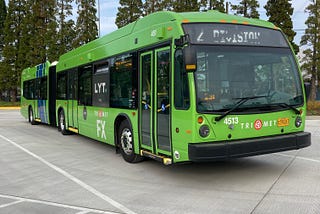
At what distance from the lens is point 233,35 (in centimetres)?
609

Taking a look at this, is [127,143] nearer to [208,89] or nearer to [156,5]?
[208,89]

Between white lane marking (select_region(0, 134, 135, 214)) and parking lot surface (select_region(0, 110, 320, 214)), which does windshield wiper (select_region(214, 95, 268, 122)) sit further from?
white lane marking (select_region(0, 134, 135, 214))

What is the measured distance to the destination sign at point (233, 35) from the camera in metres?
5.87

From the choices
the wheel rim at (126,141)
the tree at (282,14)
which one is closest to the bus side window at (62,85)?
the wheel rim at (126,141)

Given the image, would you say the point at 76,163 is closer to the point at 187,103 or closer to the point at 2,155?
the point at 2,155

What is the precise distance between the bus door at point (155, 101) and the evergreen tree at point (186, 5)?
27764 mm

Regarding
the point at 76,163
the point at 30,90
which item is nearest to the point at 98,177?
the point at 76,163

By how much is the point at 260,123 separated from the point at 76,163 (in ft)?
14.7

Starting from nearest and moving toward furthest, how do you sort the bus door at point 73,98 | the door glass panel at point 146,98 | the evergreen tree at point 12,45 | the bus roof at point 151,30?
the bus roof at point 151,30, the door glass panel at point 146,98, the bus door at point 73,98, the evergreen tree at point 12,45

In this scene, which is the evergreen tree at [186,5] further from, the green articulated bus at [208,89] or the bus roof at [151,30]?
the green articulated bus at [208,89]

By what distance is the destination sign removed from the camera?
587 cm

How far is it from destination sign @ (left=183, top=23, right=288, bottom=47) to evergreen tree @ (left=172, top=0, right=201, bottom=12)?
2812 cm

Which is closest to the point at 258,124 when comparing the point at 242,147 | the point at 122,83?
the point at 242,147

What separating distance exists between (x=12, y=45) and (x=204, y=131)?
138 ft
